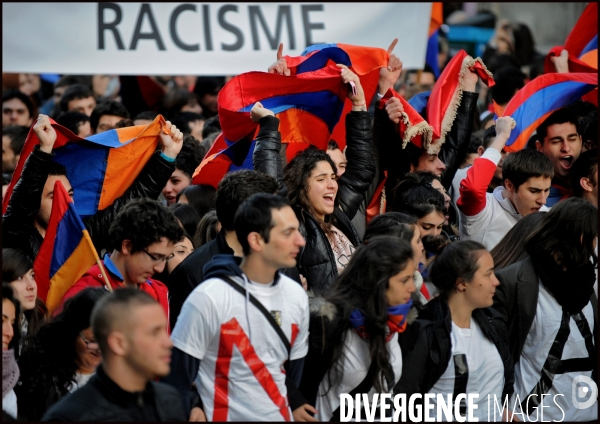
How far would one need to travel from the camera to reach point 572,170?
705cm

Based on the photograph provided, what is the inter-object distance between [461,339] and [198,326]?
4.82ft

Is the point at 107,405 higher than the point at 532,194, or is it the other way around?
the point at 532,194

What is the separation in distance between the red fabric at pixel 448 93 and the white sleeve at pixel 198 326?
326cm

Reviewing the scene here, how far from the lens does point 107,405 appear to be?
159 inches

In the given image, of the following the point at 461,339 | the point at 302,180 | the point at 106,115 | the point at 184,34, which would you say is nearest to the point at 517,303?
the point at 461,339

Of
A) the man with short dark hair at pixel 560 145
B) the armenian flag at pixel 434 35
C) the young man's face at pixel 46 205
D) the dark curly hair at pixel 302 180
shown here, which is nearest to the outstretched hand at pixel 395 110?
the dark curly hair at pixel 302 180

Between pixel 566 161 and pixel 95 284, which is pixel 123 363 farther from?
pixel 566 161

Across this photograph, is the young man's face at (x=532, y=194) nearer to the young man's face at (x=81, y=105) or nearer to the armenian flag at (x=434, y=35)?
the young man's face at (x=81, y=105)

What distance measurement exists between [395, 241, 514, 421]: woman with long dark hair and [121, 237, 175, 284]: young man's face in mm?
1321

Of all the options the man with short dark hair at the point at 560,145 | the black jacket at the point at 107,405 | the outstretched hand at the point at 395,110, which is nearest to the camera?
the black jacket at the point at 107,405

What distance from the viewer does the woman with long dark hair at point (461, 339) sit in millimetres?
5121

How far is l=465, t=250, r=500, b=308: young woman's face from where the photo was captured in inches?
207

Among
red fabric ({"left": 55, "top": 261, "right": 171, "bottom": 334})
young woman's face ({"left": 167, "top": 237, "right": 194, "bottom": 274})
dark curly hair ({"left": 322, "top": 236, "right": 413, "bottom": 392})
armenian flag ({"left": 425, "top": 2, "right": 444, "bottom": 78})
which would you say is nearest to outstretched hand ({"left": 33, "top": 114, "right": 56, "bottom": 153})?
red fabric ({"left": 55, "top": 261, "right": 171, "bottom": 334})

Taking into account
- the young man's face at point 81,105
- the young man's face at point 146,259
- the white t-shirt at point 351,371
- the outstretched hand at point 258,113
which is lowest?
the white t-shirt at point 351,371
